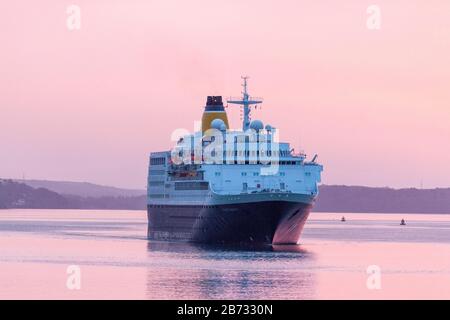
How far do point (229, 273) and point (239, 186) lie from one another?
937 inches

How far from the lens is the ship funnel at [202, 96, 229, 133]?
116 m

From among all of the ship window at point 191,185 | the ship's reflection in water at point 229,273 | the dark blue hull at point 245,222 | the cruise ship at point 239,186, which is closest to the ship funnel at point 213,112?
the cruise ship at point 239,186

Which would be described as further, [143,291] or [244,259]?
[244,259]

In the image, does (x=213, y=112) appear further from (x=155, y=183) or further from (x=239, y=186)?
(x=239, y=186)

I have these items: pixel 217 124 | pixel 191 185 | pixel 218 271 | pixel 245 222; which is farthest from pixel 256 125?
pixel 218 271

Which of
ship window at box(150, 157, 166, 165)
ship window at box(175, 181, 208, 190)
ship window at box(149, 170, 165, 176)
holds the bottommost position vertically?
ship window at box(175, 181, 208, 190)

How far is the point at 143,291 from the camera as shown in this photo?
2771 inches

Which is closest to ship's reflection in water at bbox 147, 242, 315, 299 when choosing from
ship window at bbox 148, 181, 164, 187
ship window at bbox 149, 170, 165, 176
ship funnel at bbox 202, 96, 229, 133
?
ship window at bbox 148, 181, 164, 187

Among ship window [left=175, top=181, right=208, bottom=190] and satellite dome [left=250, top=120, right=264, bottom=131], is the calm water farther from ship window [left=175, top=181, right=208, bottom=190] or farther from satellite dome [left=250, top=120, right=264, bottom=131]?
satellite dome [left=250, top=120, right=264, bottom=131]

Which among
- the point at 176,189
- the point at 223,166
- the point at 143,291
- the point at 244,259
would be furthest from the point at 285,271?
the point at 176,189

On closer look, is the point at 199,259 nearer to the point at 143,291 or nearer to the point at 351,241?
the point at 143,291

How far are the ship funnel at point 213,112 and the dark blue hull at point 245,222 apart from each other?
9676mm

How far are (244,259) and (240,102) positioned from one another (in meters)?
25.9

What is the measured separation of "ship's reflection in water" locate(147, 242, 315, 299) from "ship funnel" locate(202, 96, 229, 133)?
13.6m
